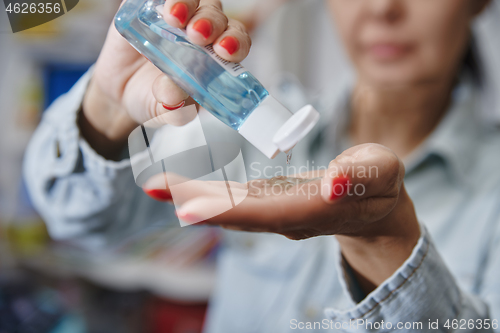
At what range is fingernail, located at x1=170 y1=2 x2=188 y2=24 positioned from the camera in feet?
0.84

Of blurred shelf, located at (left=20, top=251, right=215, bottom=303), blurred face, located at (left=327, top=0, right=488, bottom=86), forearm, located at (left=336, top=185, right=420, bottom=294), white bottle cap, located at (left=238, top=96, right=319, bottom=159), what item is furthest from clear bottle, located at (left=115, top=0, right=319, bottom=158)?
blurred shelf, located at (left=20, top=251, right=215, bottom=303)

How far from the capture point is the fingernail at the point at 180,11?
26 centimetres

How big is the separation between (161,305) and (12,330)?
32 centimetres

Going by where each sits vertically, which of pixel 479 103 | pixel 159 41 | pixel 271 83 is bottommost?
pixel 271 83

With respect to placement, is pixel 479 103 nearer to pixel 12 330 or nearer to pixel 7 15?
pixel 7 15

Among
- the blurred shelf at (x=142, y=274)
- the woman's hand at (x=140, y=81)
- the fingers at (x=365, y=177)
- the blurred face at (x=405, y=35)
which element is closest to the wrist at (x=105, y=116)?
the woman's hand at (x=140, y=81)

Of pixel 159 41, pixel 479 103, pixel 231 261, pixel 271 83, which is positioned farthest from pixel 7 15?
pixel 479 103

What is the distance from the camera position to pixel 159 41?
10.6 inches

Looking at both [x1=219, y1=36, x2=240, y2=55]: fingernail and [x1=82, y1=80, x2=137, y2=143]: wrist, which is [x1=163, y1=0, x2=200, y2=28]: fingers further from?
[x1=82, y1=80, x2=137, y2=143]: wrist

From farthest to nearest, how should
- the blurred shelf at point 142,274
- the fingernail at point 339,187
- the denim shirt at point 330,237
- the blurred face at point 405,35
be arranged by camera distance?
the blurred shelf at point 142,274 → the blurred face at point 405,35 → the denim shirt at point 330,237 → the fingernail at point 339,187

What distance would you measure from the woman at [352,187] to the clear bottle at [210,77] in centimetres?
1

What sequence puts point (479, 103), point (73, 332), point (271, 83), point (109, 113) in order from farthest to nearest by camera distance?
point (271, 83) → point (73, 332) → point (479, 103) → point (109, 113)

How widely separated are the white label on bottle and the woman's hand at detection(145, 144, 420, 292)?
0.08 m

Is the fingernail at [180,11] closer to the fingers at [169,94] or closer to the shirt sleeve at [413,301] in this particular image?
the fingers at [169,94]
